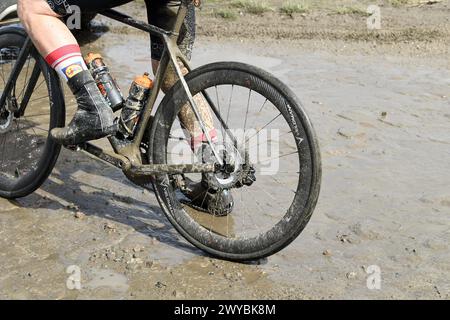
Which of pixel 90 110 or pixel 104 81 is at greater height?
pixel 104 81

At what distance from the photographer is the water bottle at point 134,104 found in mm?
3936

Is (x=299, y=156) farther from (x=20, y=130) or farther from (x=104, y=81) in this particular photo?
(x=20, y=130)

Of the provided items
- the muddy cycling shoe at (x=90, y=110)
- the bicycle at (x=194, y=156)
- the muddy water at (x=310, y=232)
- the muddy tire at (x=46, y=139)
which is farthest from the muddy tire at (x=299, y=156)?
the muddy tire at (x=46, y=139)

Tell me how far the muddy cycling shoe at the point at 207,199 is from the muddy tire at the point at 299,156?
29 centimetres

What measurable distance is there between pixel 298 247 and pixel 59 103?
5.20ft

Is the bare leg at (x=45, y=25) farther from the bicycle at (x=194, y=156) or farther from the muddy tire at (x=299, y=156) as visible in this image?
the muddy tire at (x=299, y=156)

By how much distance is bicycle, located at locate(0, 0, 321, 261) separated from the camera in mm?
3543

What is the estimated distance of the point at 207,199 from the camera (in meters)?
4.28

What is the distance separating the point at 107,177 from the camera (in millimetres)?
4891

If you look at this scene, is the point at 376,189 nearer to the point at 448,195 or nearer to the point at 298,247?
the point at 448,195

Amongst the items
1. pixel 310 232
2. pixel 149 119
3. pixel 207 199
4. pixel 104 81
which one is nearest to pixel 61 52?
pixel 104 81

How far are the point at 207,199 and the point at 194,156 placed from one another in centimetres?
27

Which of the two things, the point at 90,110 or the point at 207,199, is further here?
the point at 207,199
